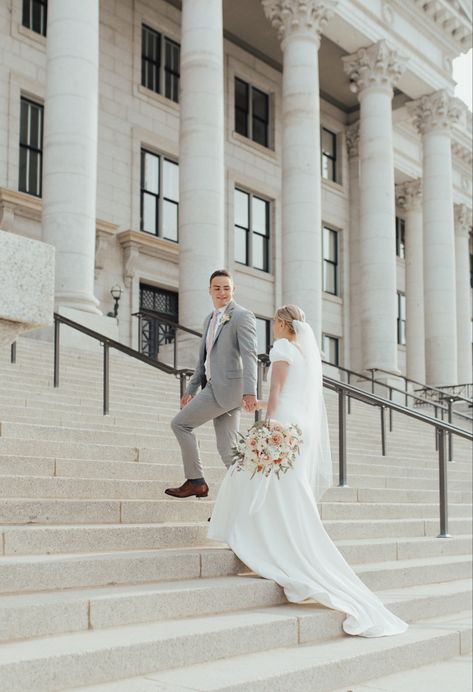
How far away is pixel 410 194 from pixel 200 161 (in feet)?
62.7

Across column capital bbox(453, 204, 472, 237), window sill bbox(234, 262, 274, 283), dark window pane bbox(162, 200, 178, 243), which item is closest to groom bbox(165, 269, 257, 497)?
dark window pane bbox(162, 200, 178, 243)

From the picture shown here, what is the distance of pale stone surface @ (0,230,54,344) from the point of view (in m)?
4.34

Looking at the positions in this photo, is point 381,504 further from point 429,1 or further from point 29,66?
point 429,1

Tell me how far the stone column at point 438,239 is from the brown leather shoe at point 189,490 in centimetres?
Result: 2265

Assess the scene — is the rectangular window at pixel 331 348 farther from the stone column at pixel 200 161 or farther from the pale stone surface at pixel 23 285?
the pale stone surface at pixel 23 285

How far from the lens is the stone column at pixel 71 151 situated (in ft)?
52.7

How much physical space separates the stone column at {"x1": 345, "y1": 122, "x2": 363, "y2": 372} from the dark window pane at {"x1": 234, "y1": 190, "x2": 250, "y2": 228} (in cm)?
596

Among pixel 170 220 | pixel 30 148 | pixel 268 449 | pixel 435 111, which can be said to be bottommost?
pixel 268 449

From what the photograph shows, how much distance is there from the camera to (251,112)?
29.2 m

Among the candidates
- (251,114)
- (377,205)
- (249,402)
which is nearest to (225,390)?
(249,402)

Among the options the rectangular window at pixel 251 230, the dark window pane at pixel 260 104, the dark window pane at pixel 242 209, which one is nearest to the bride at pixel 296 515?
the rectangular window at pixel 251 230

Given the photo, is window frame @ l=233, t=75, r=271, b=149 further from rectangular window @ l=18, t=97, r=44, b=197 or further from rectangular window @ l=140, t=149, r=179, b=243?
rectangular window @ l=18, t=97, r=44, b=197

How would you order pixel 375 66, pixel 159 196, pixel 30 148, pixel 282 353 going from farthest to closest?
pixel 375 66 → pixel 159 196 → pixel 30 148 → pixel 282 353

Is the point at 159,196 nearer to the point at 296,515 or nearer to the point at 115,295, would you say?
the point at 115,295
